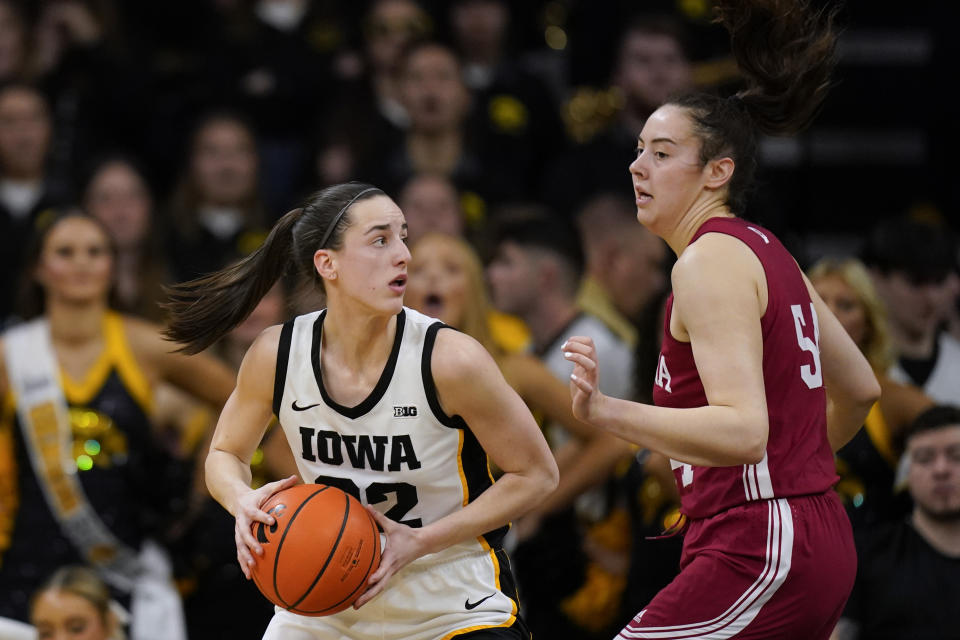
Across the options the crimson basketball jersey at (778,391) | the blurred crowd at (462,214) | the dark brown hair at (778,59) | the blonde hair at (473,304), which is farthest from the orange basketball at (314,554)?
the blonde hair at (473,304)

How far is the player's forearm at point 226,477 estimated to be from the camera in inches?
164

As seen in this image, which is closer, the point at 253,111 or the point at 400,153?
the point at 400,153

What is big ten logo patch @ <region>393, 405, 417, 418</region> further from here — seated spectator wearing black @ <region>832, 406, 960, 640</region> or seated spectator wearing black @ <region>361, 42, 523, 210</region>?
seated spectator wearing black @ <region>361, 42, 523, 210</region>

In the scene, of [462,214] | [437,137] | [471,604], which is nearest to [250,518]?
[471,604]

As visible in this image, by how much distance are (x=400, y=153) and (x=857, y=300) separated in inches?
130

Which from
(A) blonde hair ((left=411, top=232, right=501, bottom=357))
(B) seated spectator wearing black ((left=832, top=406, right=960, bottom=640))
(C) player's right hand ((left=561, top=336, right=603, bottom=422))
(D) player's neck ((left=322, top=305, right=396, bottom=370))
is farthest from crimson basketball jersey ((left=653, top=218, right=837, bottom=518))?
(A) blonde hair ((left=411, top=232, right=501, bottom=357))

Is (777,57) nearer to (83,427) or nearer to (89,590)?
(89,590)

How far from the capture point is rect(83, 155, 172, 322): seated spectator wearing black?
783 cm

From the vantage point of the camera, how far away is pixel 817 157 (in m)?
9.22

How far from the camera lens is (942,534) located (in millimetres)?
5766

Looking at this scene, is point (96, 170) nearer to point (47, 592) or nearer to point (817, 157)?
point (47, 592)

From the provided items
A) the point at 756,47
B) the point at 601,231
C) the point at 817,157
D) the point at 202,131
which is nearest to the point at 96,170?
the point at 202,131

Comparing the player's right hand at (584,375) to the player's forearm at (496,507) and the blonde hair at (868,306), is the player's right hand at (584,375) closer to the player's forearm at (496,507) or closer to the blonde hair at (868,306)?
the player's forearm at (496,507)

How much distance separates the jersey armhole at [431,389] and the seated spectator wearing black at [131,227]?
3755 mm
